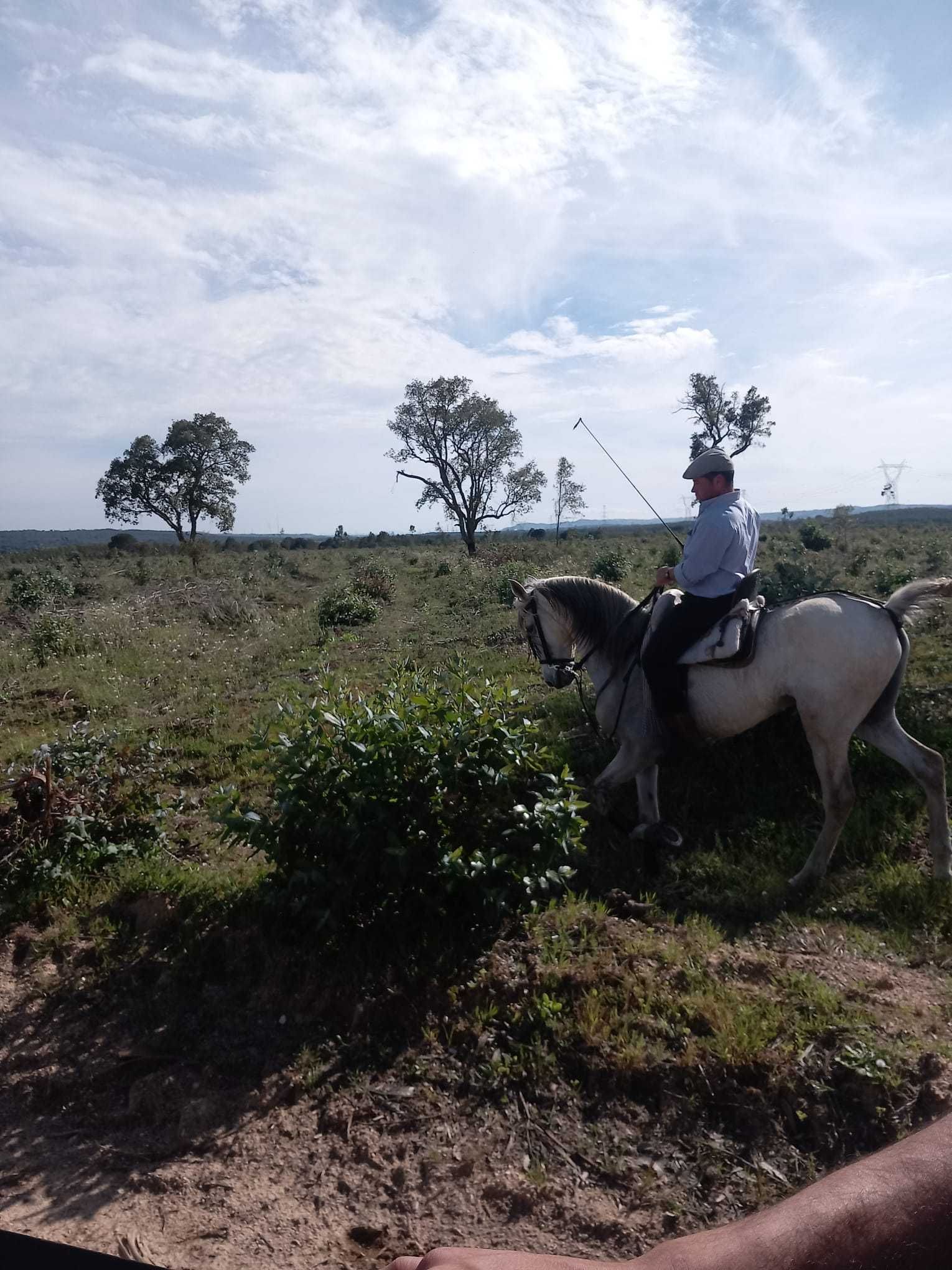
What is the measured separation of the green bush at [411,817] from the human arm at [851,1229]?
264cm

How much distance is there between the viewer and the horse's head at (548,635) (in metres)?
5.62

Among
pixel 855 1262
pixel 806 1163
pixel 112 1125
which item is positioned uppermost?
pixel 855 1262

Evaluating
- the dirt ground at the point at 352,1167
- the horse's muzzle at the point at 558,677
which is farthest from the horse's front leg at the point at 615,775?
the dirt ground at the point at 352,1167

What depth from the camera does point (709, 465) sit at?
16.7 feet

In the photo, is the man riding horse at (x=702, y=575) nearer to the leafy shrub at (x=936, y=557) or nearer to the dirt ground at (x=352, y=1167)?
the dirt ground at (x=352, y=1167)

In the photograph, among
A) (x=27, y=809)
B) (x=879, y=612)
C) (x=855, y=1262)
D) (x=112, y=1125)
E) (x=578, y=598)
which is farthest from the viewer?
(x=578, y=598)

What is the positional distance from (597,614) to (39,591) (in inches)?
633

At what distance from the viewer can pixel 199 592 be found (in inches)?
689

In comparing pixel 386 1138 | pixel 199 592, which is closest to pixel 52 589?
pixel 199 592

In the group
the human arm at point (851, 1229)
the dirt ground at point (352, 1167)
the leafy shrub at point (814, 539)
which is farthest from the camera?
the leafy shrub at point (814, 539)

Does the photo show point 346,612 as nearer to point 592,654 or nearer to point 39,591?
point 39,591

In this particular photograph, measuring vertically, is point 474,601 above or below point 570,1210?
above

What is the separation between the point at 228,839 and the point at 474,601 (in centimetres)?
1004

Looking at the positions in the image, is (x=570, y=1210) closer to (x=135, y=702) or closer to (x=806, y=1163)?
(x=806, y=1163)
